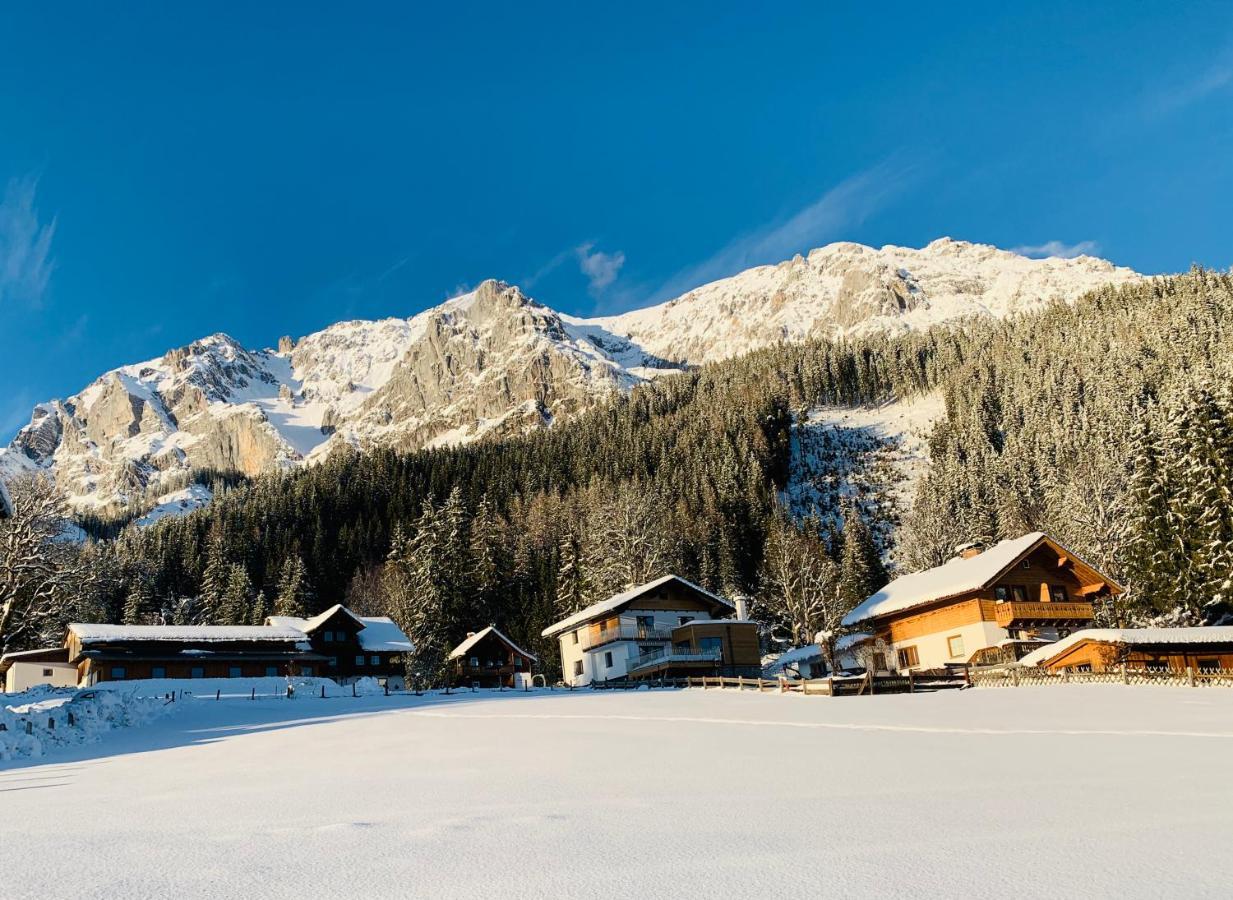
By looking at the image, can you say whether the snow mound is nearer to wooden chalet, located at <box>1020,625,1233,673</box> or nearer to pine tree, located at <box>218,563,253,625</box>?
wooden chalet, located at <box>1020,625,1233,673</box>

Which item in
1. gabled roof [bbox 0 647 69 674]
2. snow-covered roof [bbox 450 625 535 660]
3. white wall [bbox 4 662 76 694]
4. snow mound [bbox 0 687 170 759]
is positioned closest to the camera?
snow mound [bbox 0 687 170 759]

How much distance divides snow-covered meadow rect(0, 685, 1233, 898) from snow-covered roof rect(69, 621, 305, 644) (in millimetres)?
46293

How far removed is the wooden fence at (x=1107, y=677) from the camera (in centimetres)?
3328

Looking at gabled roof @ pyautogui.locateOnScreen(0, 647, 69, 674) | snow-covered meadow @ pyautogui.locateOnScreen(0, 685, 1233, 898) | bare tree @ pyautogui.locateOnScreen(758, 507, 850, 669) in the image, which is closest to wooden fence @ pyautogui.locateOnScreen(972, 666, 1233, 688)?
snow-covered meadow @ pyautogui.locateOnScreen(0, 685, 1233, 898)

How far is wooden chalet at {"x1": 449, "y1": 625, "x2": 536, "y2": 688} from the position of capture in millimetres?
71250

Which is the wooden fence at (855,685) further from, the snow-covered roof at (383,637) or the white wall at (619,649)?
the snow-covered roof at (383,637)

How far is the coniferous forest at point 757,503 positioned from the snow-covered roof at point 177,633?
3.44 m

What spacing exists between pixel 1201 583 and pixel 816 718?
34.9m

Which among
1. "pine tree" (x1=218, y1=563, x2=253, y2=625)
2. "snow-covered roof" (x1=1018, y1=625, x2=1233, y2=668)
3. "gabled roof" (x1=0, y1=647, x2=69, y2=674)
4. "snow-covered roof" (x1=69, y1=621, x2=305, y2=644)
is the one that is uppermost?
"pine tree" (x1=218, y1=563, x2=253, y2=625)

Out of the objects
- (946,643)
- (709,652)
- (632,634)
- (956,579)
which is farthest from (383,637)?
(956,579)

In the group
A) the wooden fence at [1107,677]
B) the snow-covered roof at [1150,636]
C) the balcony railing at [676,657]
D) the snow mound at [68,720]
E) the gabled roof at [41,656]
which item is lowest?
the wooden fence at [1107,677]

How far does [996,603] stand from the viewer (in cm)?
5075

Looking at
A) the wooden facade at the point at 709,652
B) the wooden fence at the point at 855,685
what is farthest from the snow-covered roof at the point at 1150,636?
the wooden facade at the point at 709,652

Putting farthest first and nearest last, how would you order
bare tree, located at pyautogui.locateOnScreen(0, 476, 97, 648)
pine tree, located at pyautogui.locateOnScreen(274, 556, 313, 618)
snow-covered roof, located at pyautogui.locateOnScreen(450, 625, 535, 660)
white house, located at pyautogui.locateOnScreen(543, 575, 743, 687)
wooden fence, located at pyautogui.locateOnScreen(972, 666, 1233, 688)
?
pine tree, located at pyautogui.locateOnScreen(274, 556, 313, 618) < snow-covered roof, located at pyautogui.locateOnScreen(450, 625, 535, 660) < white house, located at pyautogui.locateOnScreen(543, 575, 743, 687) < bare tree, located at pyautogui.locateOnScreen(0, 476, 97, 648) < wooden fence, located at pyautogui.locateOnScreen(972, 666, 1233, 688)
